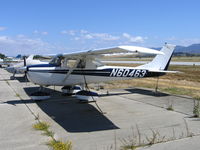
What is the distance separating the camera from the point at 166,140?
17.6ft

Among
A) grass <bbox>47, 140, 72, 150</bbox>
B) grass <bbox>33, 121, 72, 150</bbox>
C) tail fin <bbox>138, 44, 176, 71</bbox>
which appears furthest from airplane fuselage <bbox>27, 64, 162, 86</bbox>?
grass <bbox>47, 140, 72, 150</bbox>

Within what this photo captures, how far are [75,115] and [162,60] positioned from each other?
6769mm

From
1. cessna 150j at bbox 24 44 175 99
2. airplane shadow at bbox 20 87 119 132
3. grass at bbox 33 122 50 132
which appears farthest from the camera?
cessna 150j at bbox 24 44 175 99

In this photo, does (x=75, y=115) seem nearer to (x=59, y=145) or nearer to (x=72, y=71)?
(x=59, y=145)

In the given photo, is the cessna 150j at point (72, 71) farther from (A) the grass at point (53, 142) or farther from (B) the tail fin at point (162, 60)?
(A) the grass at point (53, 142)

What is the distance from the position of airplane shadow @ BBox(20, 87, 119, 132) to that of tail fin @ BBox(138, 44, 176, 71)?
14.5 feet

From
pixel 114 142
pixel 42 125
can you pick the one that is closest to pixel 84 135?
pixel 114 142

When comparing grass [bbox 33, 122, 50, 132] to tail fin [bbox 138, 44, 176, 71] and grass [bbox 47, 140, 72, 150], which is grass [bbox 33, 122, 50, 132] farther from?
tail fin [bbox 138, 44, 176, 71]

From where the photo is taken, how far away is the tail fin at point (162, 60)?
506 inches

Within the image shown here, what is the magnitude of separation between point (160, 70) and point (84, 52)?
537cm

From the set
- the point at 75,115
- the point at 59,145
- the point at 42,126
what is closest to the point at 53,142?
the point at 59,145

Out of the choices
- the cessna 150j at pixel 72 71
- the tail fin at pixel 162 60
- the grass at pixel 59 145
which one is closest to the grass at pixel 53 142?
the grass at pixel 59 145

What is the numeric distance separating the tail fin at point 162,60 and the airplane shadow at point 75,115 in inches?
174

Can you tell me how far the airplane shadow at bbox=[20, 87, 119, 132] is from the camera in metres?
6.54
